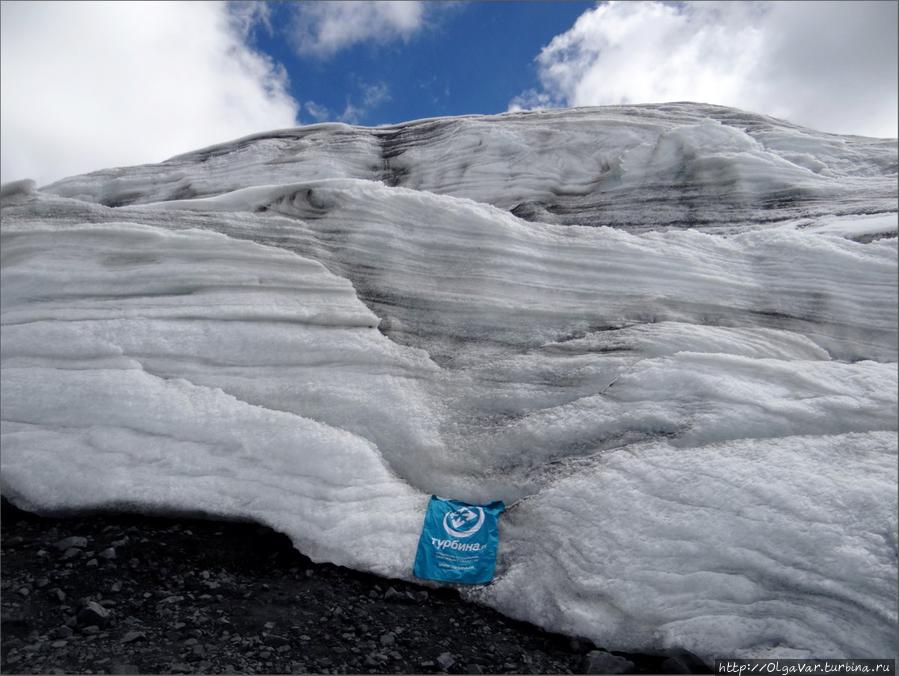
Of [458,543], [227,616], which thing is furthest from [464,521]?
[227,616]

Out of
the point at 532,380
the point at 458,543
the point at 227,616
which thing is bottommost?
the point at 227,616

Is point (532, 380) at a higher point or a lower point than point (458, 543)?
higher

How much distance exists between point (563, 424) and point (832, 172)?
737 centimetres

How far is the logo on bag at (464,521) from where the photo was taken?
6512 millimetres

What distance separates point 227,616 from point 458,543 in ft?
6.96

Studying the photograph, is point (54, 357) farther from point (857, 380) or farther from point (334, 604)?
point (857, 380)

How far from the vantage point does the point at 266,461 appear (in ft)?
23.7

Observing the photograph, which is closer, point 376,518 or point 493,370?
point 376,518

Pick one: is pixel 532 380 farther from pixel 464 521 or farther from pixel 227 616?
pixel 227 616

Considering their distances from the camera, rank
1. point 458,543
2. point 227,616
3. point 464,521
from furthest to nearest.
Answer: point 464,521
point 458,543
point 227,616

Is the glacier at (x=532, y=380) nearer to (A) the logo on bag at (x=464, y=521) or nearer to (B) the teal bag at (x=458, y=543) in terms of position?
(B) the teal bag at (x=458, y=543)

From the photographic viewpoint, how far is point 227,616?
586 cm

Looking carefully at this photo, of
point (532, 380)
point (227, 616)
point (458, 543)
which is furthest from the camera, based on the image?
point (532, 380)

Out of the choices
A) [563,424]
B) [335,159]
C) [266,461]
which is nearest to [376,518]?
[266,461]
